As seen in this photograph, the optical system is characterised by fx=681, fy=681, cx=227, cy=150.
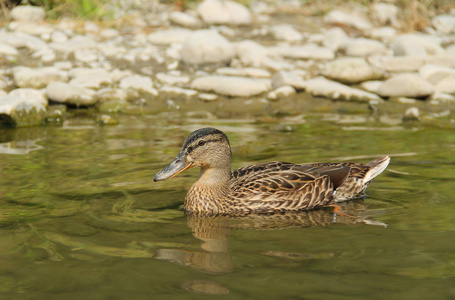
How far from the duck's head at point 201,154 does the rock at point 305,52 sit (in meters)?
7.62

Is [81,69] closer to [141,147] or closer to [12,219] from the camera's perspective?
[141,147]

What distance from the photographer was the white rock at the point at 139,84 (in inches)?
488

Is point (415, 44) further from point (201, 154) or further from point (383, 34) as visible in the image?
point (201, 154)

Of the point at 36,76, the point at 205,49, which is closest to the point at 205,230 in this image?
the point at 36,76

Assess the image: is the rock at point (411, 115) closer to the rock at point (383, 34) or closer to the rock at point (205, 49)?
the rock at point (205, 49)

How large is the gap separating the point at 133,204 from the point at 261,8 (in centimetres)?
1083

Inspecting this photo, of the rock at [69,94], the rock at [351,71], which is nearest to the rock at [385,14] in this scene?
the rock at [351,71]

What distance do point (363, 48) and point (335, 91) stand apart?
2.31m

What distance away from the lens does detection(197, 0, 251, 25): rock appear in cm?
1538

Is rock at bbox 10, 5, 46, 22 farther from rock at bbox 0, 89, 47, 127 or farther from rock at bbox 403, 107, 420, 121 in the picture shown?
rock at bbox 403, 107, 420, 121

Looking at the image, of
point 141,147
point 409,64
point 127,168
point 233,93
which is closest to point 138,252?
point 127,168

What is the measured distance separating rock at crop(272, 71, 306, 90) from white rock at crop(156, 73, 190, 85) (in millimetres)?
1695

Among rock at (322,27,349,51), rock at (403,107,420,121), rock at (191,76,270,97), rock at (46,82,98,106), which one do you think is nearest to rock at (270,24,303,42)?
rock at (322,27,349,51)

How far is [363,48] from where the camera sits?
46.0 feet
